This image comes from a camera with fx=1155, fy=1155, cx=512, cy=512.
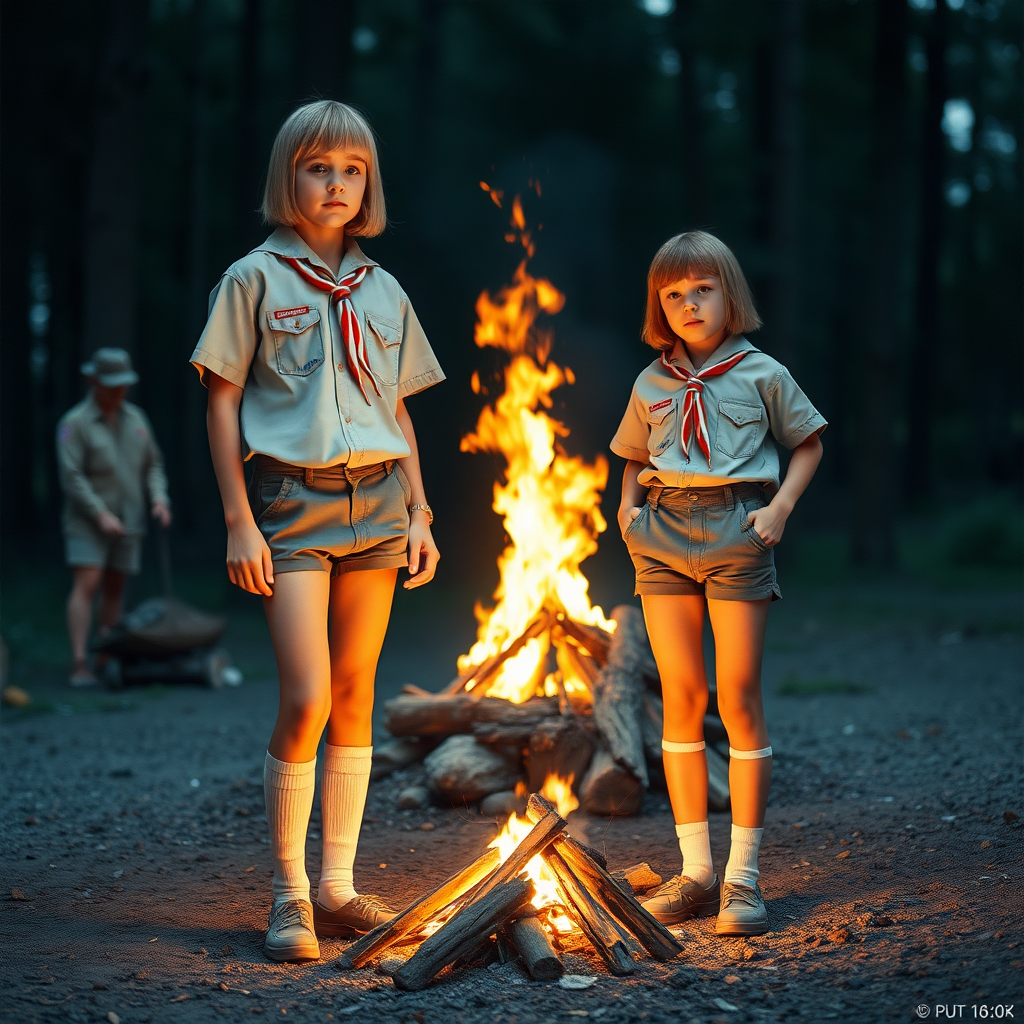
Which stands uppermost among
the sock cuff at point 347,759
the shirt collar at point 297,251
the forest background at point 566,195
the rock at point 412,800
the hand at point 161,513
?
the forest background at point 566,195

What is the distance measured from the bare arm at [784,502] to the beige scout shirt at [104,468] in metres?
5.90

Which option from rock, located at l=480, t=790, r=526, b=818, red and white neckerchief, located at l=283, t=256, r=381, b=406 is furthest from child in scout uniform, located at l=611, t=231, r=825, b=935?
rock, located at l=480, t=790, r=526, b=818

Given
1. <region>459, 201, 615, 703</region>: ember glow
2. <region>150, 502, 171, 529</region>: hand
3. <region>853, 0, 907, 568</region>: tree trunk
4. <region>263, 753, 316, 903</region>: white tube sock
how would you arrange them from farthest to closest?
1. <region>853, 0, 907, 568</region>: tree trunk
2. <region>150, 502, 171, 529</region>: hand
3. <region>459, 201, 615, 703</region>: ember glow
4. <region>263, 753, 316, 903</region>: white tube sock

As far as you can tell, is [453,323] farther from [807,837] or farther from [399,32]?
[399,32]

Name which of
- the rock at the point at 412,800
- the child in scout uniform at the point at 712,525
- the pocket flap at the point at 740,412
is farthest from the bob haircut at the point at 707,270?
the rock at the point at 412,800

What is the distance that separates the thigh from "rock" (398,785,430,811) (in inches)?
75.4

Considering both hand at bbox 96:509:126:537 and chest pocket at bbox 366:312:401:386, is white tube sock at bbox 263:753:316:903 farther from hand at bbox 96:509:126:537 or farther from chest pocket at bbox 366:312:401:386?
hand at bbox 96:509:126:537

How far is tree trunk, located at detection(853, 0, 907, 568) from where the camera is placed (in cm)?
1427

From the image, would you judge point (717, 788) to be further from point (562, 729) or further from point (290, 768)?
point (290, 768)

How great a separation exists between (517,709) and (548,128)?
1825cm

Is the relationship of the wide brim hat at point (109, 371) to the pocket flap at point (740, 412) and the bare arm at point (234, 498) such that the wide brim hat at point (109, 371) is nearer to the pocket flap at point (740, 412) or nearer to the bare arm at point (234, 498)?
the bare arm at point (234, 498)

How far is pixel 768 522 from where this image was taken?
11.6 feet

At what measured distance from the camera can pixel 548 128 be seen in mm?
21656

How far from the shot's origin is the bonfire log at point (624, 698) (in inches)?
197
